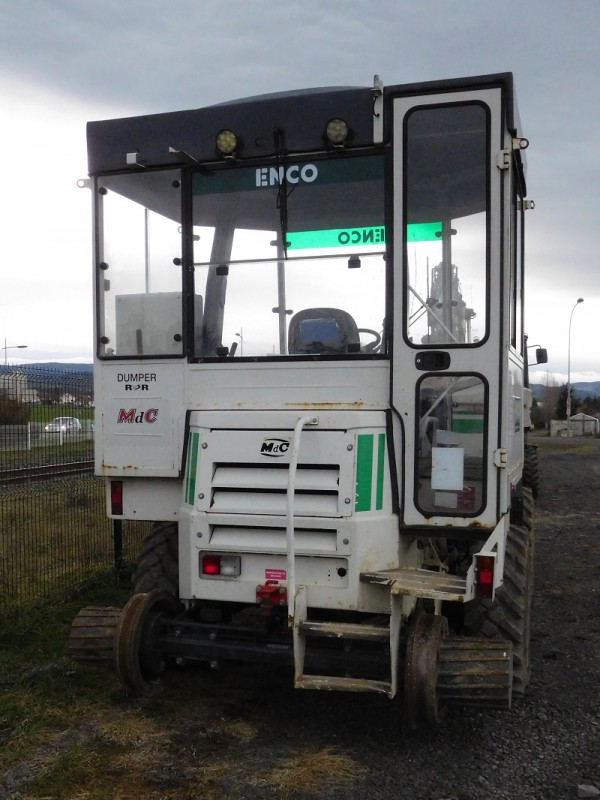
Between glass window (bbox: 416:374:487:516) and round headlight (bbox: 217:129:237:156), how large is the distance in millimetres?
1694

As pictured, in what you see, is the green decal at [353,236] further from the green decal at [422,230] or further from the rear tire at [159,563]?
the rear tire at [159,563]

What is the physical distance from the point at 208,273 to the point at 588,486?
13.2 m

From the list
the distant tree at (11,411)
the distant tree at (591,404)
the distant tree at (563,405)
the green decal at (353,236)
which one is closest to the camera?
the green decal at (353,236)

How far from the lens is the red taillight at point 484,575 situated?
3.96 m

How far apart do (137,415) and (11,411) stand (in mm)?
2420

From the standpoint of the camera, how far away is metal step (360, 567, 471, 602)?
12.2 feet

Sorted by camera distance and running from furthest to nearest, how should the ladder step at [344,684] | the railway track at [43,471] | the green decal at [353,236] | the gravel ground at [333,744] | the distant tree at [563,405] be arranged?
the distant tree at [563,405], the railway track at [43,471], the green decal at [353,236], the ladder step at [344,684], the gravel ground at [333,744]

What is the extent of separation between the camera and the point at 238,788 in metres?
3.49

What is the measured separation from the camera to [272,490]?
414cm

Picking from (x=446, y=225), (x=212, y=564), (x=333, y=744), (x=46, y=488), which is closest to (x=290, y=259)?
(x=446, y=225)

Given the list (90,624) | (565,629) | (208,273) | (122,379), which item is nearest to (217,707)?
(90,624)

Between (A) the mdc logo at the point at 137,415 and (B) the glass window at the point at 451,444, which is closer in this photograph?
(B) the glass window at the point at 451,444

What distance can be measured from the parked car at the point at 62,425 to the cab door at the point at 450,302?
3739 millimetres

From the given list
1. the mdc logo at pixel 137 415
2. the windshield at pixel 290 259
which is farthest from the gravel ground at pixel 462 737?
the windshield at pixel 290 259
